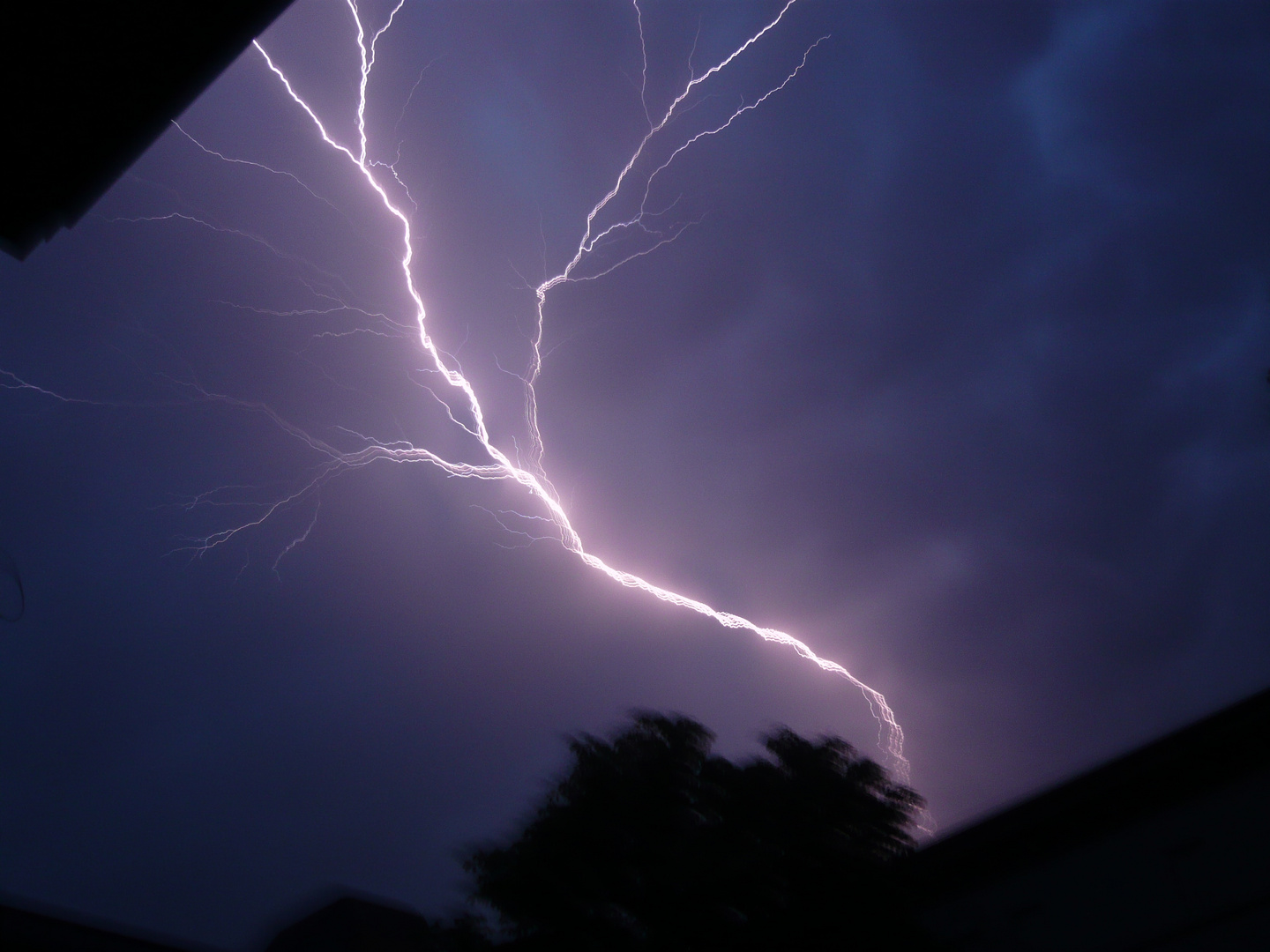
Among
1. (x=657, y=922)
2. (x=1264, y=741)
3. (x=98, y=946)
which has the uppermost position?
(x=1264, y=741)

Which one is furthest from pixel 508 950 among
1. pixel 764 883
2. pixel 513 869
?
pixel 764 883

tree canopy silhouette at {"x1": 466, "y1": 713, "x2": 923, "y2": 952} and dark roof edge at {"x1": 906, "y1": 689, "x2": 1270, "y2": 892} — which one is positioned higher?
dark roof edge at {"x1": 906, "y1": 689, "x2": 1270, "y2": 892}

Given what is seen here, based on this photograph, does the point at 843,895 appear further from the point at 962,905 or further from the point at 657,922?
the point at 962,905

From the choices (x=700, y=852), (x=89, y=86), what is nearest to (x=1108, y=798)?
(x=700, y=852)

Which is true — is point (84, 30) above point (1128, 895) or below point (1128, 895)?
below

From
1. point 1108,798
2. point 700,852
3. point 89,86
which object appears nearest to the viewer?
point 89,86

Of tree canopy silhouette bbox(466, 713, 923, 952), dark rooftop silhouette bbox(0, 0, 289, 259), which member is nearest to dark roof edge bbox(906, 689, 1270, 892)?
tree canopy silhouette bbox(466, 713, 923, 952)

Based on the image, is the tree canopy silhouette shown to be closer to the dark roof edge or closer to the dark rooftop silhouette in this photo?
the dark roof edge

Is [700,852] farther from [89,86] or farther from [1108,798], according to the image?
[89,86]
